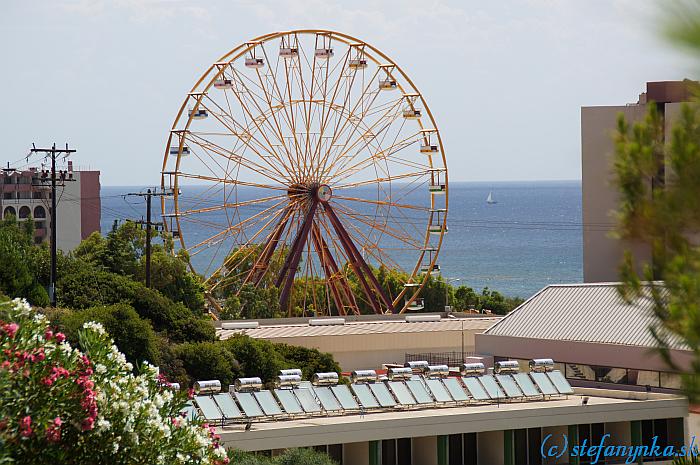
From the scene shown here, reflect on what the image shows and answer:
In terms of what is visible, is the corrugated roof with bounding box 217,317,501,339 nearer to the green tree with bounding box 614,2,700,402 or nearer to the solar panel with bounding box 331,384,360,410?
the solar panel with bounding box 331,384,360,410

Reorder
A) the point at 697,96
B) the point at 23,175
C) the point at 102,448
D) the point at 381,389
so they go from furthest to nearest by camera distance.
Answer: the point at 23,175 → the point at 381,389 → the point at 102,448 → the point at 697,96

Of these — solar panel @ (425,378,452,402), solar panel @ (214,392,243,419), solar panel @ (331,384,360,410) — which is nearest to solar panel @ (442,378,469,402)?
solar panel @ (425,378,452,402)

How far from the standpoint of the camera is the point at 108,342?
12.1 m

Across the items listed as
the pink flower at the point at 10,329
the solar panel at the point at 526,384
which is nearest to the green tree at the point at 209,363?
the solar panel at the point at 526,384

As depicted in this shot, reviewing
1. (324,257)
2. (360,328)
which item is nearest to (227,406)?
(360,328)

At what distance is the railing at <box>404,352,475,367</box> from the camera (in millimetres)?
41688

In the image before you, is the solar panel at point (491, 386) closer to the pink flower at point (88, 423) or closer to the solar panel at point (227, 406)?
the solar panel at point (227, 406)

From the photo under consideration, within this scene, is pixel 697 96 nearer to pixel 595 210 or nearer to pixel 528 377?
pixel 528 377

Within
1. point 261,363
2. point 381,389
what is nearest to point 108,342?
point 381,389

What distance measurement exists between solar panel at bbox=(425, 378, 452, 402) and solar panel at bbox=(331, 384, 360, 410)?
1.85m

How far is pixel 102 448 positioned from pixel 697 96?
747cm

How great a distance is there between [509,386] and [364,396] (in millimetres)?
3620

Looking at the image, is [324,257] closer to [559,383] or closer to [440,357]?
[440,357]

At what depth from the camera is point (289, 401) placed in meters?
24.1
